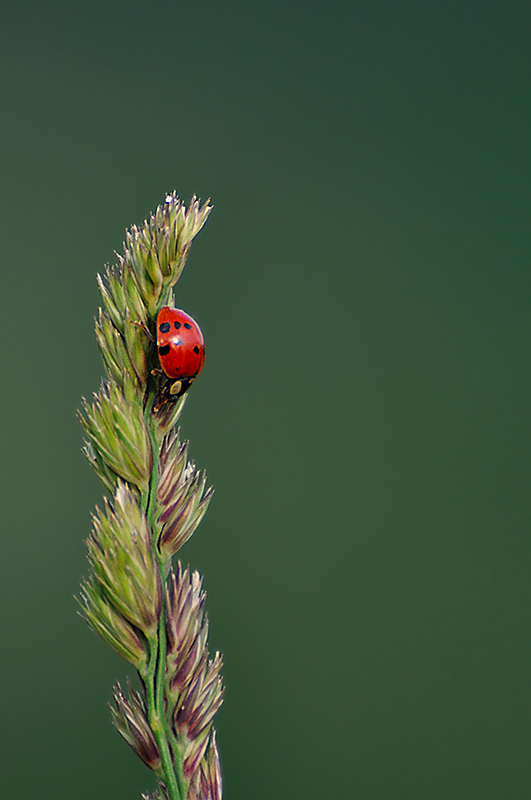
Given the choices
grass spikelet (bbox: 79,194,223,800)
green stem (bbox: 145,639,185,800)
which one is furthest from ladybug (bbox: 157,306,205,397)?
green stem (bbox: 145,639,185,800)

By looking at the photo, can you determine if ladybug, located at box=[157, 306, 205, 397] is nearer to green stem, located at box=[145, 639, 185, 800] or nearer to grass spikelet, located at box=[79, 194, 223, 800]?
grass spikelet, located at box=[79, 194, 223, 800]

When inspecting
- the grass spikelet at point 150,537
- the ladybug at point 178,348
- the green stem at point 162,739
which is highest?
the ladybug at point 178,348

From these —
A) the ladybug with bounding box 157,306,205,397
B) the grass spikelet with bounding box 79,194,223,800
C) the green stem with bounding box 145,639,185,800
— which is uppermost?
the ladybug with bounding box 157,306,205,397

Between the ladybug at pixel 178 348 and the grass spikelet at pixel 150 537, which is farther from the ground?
the ladybug at pixel 178 348

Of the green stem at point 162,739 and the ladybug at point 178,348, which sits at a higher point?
the ladybug at point 178,348

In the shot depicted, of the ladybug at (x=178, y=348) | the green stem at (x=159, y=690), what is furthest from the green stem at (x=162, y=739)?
the ladybug at (x=178, y=348)

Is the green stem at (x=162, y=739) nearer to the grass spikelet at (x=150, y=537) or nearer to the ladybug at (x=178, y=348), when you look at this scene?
the grass spikelet at (x=150, y=537)

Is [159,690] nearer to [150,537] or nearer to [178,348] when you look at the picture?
[150,537]

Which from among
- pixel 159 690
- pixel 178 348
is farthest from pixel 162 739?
pixel 178 348

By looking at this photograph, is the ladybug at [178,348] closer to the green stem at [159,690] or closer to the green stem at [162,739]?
the green stem at [159,690]
